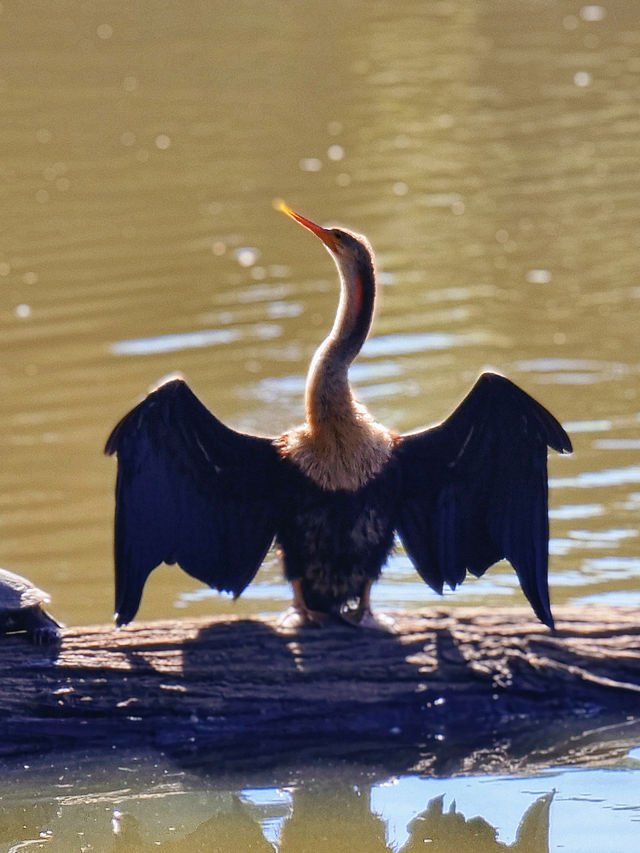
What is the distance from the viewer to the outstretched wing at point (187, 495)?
16.0ft

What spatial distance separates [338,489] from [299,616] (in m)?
0.51

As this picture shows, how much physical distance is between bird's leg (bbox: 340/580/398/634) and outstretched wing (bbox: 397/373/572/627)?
8.6 inches

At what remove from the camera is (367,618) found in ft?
16.7

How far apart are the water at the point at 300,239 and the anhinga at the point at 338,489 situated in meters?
0.77

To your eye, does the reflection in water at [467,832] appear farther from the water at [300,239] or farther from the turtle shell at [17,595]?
the turtle shell at [17,595]

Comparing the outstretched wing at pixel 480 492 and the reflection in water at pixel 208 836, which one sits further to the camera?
the outstretched wing at pixel 480 492

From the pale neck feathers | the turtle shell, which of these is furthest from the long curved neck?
the turtle shell

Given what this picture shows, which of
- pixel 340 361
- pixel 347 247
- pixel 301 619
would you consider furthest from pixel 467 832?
pixel 347 247

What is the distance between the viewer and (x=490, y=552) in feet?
17.1

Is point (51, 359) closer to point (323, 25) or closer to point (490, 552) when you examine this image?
point (490, 552)

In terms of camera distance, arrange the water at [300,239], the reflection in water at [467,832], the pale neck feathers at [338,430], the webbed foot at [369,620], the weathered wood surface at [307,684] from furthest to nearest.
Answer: the water at [300,239]
the webbed foot at [369,620]
the pale neck feathers at [338,430]
the weathered wood surface at [307,684]
the reflection in water at [467,832]

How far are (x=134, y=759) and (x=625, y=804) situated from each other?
162cm

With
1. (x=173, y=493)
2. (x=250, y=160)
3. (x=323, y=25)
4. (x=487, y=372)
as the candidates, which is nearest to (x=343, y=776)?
(x=173, y=493)

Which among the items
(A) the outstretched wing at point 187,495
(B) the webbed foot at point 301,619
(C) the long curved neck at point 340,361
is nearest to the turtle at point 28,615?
(A) the outstretched wing at point 187,495
